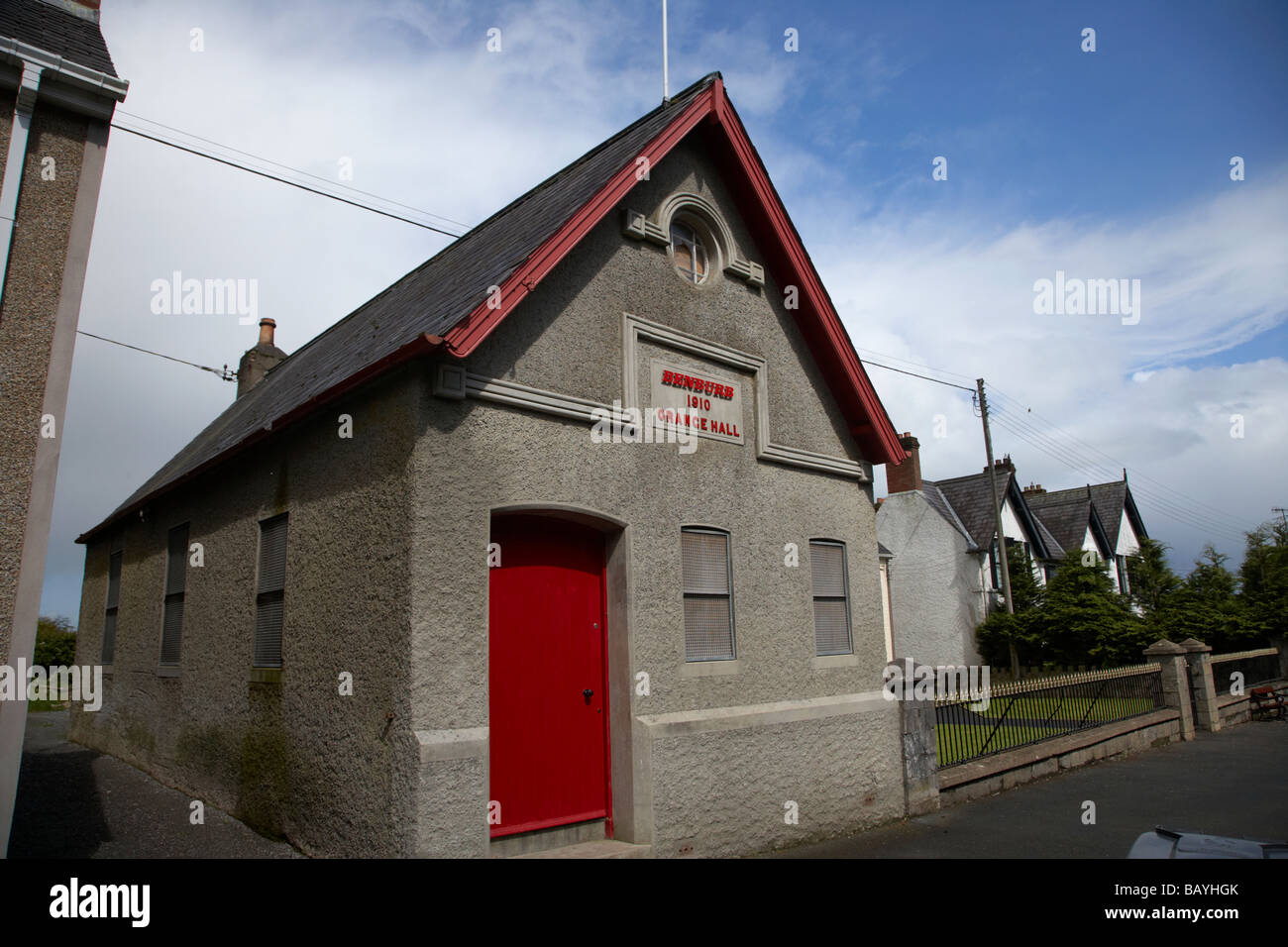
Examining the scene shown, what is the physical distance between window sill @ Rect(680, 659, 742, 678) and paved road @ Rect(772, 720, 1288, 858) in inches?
73.2

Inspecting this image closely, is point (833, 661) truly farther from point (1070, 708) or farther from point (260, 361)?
point (260, 361)

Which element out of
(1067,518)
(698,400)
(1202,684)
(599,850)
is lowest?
(599,850)

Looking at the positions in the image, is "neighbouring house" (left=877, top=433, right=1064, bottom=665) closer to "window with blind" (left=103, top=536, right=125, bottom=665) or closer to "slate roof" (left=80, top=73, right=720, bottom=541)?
"slate roof" (left=80, top=73, right=720, bottom=541)

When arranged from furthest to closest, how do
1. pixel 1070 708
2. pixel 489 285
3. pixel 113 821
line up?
pixel 1070 708, pixel 113 821, pixel 489 285

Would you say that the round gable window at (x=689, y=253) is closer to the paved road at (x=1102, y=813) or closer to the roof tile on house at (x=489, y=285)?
the roof tile on house at (x=489, y=285)

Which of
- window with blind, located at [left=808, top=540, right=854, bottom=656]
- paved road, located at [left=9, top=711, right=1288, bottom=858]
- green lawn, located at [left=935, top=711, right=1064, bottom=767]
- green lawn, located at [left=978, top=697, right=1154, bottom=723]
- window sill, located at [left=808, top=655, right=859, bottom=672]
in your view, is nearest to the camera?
paved road, located at [left=9, top=711, right=1288, bottom=858]

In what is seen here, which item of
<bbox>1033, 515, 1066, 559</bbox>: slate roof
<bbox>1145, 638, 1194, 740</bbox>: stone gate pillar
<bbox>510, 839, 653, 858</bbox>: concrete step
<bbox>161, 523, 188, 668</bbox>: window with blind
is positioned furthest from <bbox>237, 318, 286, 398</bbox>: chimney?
<bbox>1033, 515, 1066, 559</bbox>: slate roof

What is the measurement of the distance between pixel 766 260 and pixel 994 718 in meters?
7.61

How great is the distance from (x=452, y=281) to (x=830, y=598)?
5706 millimetres

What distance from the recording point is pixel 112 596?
1444cm

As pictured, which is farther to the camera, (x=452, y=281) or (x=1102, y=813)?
(x=1102, y=813)

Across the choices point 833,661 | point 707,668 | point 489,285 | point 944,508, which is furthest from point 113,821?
point 944,508

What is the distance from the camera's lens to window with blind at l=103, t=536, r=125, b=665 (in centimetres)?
1395

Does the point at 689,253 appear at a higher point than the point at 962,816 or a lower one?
higher
